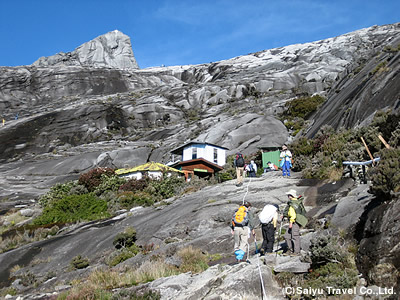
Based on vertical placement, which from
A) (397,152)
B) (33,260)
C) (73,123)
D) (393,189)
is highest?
(73,123)

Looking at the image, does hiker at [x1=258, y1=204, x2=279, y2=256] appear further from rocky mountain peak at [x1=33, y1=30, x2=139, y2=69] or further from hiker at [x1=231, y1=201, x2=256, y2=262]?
rocky mountain peak at [x1=33, y1=30, x2=139, y2=69]

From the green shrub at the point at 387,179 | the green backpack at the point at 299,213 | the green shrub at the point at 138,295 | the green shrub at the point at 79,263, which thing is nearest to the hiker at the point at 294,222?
the green backpack at the point at 299,213

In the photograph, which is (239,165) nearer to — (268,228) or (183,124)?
(268,228)

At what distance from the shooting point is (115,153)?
6034 centimetres

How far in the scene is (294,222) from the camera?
11.4 m

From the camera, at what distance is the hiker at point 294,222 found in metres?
11.3

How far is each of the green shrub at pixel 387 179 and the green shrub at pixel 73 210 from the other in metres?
24.7

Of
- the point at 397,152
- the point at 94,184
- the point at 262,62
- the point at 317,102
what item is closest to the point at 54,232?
the point at 94,184

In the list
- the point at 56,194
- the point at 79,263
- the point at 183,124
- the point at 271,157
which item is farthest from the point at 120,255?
the point at 183,124

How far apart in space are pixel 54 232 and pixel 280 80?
247 ft

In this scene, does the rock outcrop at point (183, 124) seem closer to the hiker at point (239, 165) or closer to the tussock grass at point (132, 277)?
the hiker at point (239, 165)

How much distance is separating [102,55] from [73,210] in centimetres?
14966

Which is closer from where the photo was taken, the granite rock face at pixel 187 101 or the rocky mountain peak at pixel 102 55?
the granite rock face at pixel 187 101

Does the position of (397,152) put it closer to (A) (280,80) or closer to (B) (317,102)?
(B) (317,102)
